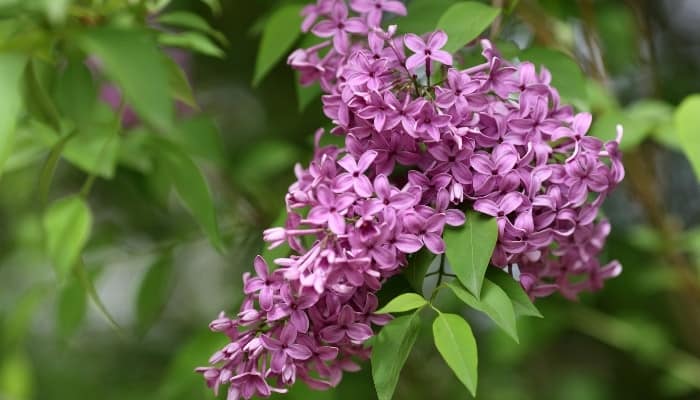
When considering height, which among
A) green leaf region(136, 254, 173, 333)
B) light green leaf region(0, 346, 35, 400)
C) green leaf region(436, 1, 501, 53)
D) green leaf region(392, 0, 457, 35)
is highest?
green leaf region(436, 1, 501, 53)

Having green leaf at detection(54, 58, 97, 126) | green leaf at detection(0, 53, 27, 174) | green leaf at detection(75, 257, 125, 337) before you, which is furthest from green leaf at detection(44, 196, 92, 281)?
green leaf at detection(0, 53, 27, 174)

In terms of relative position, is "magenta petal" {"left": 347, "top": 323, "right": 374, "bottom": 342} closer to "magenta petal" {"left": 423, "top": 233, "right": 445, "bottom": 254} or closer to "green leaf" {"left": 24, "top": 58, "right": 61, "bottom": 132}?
"magenta petal" {"left": 423, "top": 233, "right": 445, "bottom": 254}

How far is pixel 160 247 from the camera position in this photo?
1.26m

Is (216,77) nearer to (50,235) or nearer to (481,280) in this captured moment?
(50,235)

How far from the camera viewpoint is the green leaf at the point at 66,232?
884mm

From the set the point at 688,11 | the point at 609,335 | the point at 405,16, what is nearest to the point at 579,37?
the point at 688,11

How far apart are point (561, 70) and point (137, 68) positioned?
0.40 metres

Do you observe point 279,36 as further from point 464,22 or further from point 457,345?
point 457,345

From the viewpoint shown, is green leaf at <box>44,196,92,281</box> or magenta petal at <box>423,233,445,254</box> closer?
magenta petal at <box>423,233,445,254</box>

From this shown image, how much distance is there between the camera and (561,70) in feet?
2.70

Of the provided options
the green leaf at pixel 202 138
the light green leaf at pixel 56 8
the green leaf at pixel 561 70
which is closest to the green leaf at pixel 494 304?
the green leaf at pixel 561 70

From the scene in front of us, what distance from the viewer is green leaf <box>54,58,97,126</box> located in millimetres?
829

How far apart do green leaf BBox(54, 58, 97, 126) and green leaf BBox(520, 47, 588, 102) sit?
41 cm

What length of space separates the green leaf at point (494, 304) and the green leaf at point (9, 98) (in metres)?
0.35
